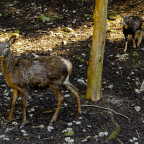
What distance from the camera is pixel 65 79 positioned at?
243 inches

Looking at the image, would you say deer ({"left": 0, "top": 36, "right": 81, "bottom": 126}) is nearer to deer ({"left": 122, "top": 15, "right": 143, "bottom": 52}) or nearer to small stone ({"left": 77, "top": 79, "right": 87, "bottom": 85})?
small stone ({"left": 77, "top": 79, "right": 87, "bottom": 85})

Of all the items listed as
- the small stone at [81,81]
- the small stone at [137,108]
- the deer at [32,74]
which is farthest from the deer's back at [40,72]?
the small stone at [137,108]

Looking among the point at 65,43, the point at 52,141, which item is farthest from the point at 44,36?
the point at 52,141

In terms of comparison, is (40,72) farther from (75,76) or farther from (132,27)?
(132,27)

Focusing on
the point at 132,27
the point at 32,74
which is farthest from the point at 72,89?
the point at 132,27

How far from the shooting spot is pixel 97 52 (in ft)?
21.8

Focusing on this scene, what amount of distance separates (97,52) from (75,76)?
173 centimetres

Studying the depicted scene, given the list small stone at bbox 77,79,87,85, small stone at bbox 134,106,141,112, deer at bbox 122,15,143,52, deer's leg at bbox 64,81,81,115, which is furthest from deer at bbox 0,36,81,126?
deer at bbox 122,15,143,52

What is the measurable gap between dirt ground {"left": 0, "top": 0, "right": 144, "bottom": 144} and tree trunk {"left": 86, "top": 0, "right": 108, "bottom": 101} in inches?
11.2

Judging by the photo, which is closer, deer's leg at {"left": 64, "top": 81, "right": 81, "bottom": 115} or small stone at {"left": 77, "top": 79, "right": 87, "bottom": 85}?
deer's leg at {"left": 64, "top": 81, "right": 81, "bottom": 115}

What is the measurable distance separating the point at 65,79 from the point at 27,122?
49.1 inches

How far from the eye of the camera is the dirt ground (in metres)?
5.71

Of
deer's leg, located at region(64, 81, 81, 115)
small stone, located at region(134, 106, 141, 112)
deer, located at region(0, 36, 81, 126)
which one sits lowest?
small stone, located at region(134, 106, 141, 112)

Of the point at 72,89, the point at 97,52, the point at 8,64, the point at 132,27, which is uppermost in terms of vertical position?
the point at 132,27
